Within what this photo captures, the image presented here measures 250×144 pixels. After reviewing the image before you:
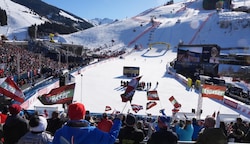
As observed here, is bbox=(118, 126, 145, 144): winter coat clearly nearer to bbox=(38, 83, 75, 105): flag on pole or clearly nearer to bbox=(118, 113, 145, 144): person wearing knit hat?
bbox=(118, 113, 145, 144): person wearing knit hat

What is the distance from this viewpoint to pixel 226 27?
286 ft

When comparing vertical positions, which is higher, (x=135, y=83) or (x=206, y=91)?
(x=135, y=83)

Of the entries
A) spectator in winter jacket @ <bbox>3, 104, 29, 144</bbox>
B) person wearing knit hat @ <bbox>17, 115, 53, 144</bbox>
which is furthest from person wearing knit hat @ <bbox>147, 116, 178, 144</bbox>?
spectator in winter jacket @ <bbox>3, 104, 29, 144</bbox>

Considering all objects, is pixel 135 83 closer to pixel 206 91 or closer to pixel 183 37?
pixel 206 91

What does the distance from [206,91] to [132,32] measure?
81.8 meters

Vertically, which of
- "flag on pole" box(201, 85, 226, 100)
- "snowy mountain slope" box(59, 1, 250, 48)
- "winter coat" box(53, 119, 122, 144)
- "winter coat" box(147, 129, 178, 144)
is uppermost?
"snowy mountain slope" box(59, 1, 250, 48)

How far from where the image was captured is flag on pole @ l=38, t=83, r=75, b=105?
843 cm

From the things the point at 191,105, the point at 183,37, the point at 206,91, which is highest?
the point at 183,37

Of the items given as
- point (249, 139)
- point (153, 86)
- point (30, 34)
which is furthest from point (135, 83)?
point (30, 34)

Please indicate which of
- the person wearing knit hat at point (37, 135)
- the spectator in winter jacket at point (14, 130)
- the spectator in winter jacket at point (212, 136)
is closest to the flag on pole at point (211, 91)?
the spectator in winter jacket at point (212, 136)

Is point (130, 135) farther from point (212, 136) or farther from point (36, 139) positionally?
point (36, 139)

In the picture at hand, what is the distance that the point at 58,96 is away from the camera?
28.5 ft

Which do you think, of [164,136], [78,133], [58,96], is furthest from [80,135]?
[58,96]

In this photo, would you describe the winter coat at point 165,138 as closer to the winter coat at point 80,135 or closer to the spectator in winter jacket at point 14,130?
the winter coat at point 80,135
